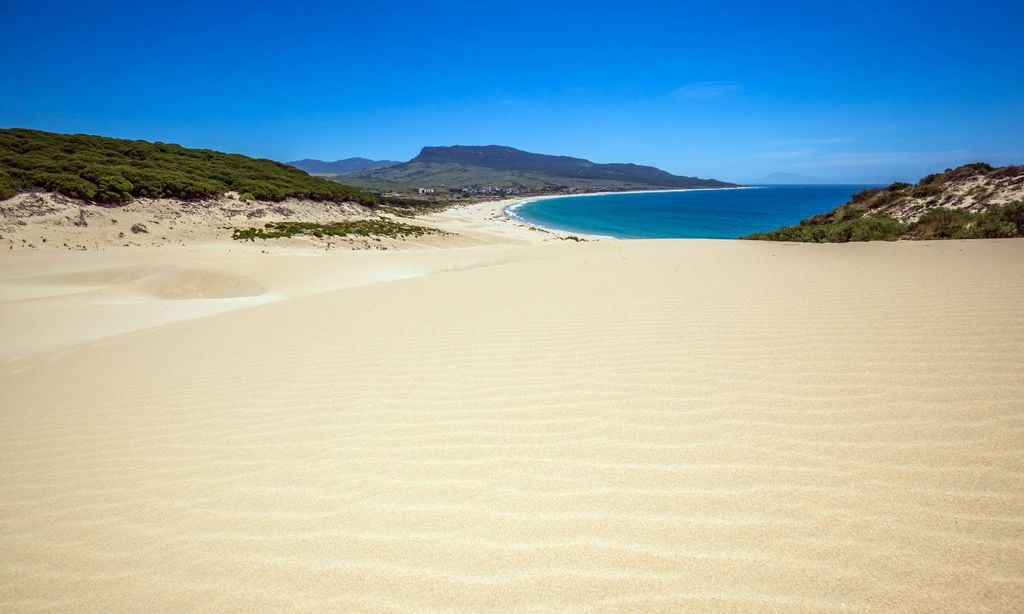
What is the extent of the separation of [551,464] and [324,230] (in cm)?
2626

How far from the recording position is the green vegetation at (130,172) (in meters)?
21.8

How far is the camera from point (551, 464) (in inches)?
108

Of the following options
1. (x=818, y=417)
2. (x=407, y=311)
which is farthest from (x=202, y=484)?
(x=407, y=311)

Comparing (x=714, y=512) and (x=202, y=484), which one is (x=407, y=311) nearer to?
(x=202, y=484)

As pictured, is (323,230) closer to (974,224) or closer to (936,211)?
(974,224)

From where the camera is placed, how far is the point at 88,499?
114 inches

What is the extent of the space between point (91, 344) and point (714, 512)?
9.29m

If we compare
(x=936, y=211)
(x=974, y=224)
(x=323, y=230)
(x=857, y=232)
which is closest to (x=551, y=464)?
(x=857, y=232)

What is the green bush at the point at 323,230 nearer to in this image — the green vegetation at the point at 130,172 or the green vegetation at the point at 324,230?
the green vegetation at the point at 324,230

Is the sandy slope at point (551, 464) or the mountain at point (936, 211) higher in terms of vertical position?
the mountain at point (936, 211)

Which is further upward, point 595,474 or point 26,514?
point 595,474

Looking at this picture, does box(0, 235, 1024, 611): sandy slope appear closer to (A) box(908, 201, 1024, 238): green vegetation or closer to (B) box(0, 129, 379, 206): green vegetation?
(A) box(908, 201, 1024, 238): green vegetation

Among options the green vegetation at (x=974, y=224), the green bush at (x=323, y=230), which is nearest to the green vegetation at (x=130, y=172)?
the green bush at (x=323, y=230)

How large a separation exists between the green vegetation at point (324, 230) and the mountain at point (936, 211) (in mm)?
21549
